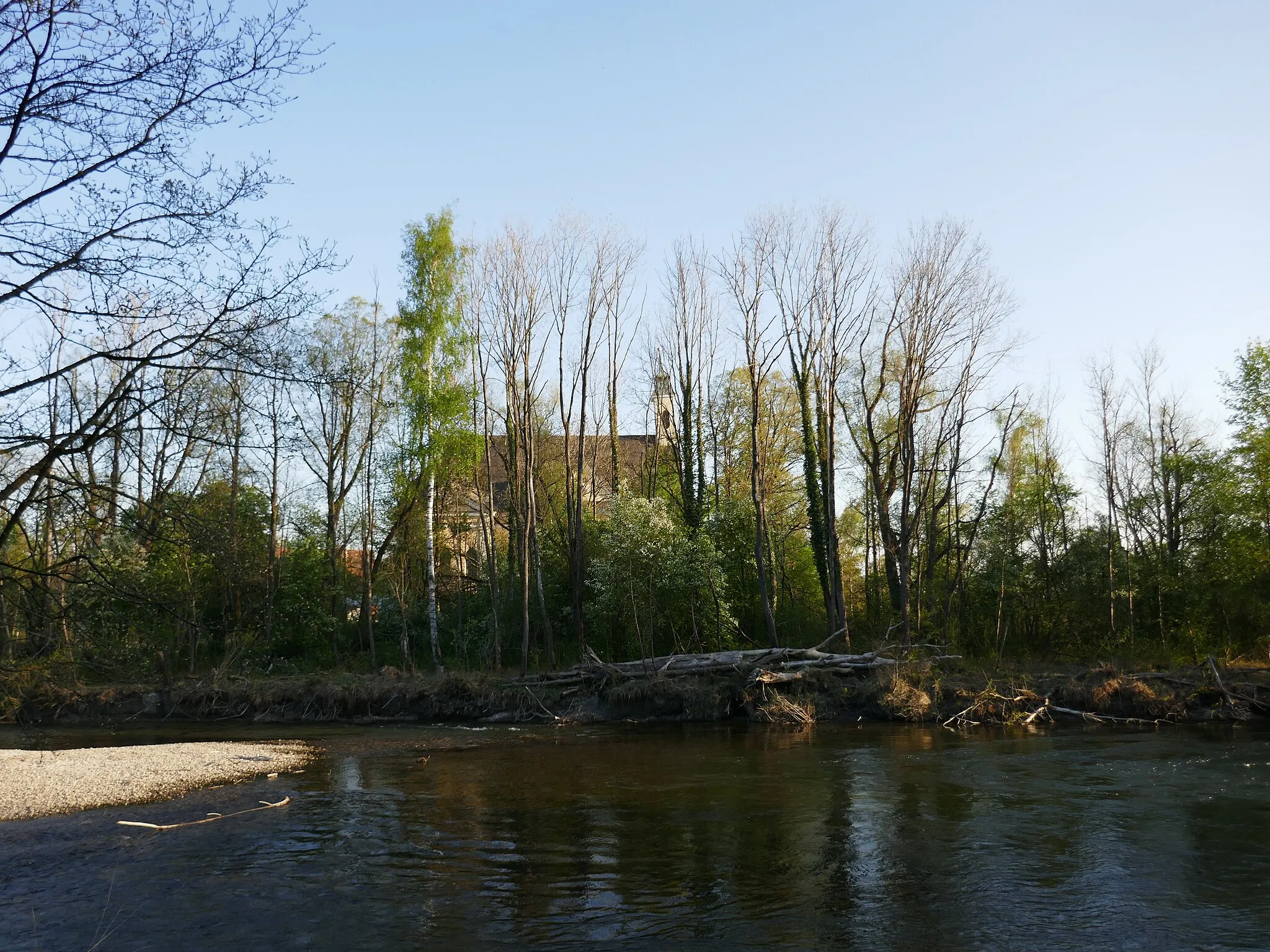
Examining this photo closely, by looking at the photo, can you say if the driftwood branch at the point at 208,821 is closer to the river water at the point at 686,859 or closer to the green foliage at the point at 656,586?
the river water at the point at 686,859

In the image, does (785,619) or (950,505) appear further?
(950,505)

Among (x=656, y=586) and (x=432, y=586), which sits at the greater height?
(x=432, y=586)

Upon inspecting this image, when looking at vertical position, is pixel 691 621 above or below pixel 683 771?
above

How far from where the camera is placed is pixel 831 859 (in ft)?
34.8

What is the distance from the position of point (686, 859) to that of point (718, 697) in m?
15.3

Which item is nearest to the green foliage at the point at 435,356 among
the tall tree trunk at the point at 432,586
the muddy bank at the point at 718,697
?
the tall tree trunk at the point at 432,586

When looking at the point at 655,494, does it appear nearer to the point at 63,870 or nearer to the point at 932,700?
the point at 932,700

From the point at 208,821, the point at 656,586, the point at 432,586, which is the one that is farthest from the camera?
the point at 432,586

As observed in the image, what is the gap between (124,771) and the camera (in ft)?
56.5

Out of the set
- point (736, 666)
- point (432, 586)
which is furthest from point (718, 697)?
point (432, 586)

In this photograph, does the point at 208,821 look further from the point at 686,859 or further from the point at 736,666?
the point at 736,666

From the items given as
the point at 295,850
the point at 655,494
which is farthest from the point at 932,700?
the point at 295,850

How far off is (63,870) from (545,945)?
6289mm

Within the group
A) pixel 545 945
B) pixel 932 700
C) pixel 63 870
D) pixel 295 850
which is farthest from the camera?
pixel 932 700
